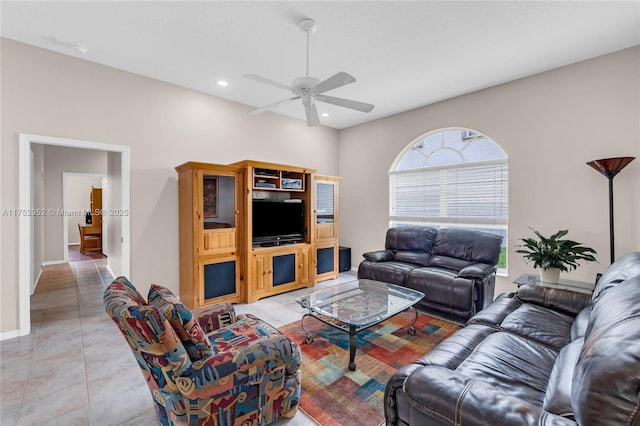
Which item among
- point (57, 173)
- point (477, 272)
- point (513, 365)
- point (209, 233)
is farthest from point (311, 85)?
point (57, 173)

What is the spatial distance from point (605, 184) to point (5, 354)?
248 inches

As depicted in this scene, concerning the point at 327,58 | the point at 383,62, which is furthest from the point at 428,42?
the point at 327,58

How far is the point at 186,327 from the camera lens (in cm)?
149

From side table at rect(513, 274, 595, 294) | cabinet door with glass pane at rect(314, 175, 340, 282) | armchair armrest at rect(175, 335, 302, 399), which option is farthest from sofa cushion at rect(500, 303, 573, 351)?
cabinet door with glass pane at rect(314, 175, 340, 282)

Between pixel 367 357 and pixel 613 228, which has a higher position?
pixel 613 228

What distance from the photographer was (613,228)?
10.0 ft

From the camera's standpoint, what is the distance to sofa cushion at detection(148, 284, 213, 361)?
1455 millimetres

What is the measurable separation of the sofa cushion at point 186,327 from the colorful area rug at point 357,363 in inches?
35.9

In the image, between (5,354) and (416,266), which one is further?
(416,266)

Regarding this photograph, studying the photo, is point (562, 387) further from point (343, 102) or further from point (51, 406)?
point (51, 406)

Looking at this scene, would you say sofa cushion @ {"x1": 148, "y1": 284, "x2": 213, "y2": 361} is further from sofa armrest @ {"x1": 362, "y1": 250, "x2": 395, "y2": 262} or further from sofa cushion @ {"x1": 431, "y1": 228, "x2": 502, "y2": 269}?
sofa cushion @ {"x1": 431, "y1": 228, "x2": 502, "y2": 269}

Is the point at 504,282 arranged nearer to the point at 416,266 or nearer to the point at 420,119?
the point at 416,266

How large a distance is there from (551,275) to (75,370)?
4.63m

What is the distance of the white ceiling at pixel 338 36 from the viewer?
8.07ft
